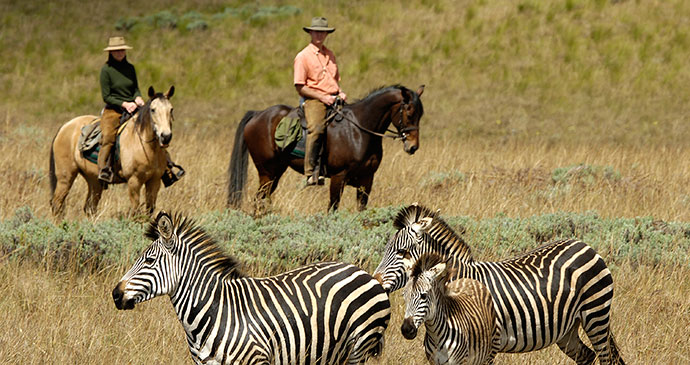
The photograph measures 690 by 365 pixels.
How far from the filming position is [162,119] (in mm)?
10391

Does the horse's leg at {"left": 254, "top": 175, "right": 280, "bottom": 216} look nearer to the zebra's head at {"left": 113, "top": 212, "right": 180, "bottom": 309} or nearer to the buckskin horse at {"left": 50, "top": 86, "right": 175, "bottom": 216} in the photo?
the buckskin horse at {"left": 50, "top": 86, "right": 175, "bottom": 216}

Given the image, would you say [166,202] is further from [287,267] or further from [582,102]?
[582,102]

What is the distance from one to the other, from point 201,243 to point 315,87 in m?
6.70

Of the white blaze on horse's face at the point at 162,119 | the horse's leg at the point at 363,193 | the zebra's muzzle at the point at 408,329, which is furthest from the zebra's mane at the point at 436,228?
the horse's leg at the point at 363,193

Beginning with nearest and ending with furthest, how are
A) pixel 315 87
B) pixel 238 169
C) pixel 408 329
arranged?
pixel 408 329
pixel 315 87
pixel 238 169

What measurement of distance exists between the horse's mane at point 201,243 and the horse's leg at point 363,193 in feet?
20.1

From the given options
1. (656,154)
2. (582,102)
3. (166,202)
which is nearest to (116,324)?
(166,202)

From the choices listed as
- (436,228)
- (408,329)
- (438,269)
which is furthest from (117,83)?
(408,329)

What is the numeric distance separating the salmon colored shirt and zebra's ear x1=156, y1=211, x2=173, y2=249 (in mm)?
6616

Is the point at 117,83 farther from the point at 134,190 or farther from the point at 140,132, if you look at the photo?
the point at 134,190

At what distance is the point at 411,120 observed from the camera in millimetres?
11562

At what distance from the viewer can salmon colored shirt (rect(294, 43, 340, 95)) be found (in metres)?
11.3

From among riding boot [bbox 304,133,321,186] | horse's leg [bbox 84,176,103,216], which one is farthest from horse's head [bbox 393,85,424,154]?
horse's leg [bbox 84,176,103,216]

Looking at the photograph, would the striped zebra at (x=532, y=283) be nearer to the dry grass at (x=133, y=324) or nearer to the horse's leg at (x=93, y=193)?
the dry grass at (x=133, y=324)
